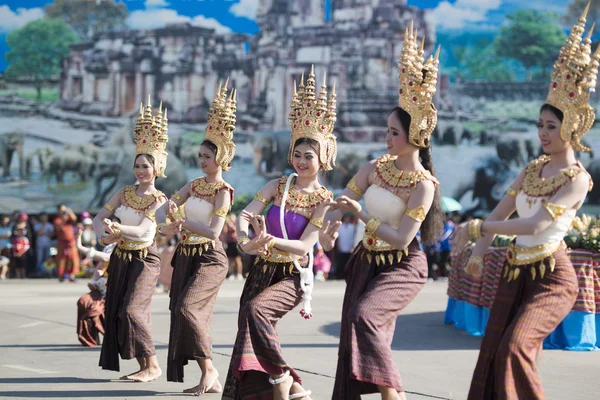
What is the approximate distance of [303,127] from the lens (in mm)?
6457

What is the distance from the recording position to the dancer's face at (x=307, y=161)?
6340mm

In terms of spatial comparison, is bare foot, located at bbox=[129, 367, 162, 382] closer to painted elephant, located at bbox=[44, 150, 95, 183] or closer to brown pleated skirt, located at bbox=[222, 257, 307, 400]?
brown pleated skirt, located at bbox=[222, 257, 307, 400]

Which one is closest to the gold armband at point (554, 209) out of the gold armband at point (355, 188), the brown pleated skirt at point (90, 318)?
the gold armband at point (355, 188)

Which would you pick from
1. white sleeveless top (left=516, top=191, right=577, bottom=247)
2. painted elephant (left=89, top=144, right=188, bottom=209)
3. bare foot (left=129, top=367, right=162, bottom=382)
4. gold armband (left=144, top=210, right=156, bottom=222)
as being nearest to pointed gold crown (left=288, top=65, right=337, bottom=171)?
white sleeveless top (left=516, top=191, right=577, bottom=247)

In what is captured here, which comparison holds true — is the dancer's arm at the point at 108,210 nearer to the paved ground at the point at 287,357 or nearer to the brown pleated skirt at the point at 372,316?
the paved ground at the point at 287,357

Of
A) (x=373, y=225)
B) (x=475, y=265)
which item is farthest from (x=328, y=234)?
(x=475, y=265)

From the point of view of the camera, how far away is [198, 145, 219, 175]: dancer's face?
297 inches

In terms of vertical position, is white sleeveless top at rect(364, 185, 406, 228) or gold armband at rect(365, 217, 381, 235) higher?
white sleeveless top at rect(364, 185, 406, 228)

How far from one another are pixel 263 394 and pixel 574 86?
257 cm

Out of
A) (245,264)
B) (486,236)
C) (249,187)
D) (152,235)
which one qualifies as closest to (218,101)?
(152,235)

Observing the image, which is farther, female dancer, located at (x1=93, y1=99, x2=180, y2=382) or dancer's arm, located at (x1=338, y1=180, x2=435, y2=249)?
female dancer, located at (x1=93, y1=99, x2=180, y2=382)

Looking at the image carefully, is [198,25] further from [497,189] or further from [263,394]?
[263,394]

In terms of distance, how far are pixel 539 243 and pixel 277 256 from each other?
1737mm

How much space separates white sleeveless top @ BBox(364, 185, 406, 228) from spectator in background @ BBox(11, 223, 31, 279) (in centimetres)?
1488
